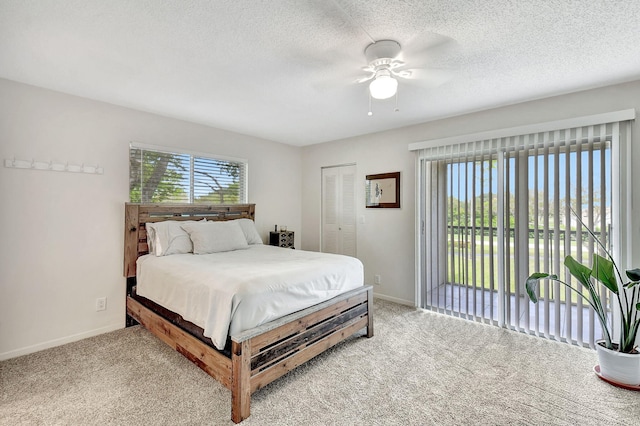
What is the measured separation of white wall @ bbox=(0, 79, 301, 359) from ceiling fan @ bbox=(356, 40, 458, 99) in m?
2.62

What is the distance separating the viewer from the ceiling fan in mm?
1949

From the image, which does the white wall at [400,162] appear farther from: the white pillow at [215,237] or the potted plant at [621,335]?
the white pillow at [215,237]

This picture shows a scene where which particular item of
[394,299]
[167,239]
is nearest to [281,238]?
[167,239]

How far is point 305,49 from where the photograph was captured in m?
2.01

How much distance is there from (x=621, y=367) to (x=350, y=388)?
1.95m

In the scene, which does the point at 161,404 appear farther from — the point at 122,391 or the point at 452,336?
the point at 452,336

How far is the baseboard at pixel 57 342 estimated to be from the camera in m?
2.51

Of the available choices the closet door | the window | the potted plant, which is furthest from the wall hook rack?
the potted plant

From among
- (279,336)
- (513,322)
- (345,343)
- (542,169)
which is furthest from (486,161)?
Answer: (279,336)

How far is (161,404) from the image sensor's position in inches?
75.6

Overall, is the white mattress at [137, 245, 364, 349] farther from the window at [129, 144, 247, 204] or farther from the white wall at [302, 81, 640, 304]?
the white wall at [302, 81, 640, 304]

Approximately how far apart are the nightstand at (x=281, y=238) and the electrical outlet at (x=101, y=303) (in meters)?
2.18

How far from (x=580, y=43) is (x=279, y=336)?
2804 mm

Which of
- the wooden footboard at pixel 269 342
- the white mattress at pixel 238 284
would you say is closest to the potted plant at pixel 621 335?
the wooden footboard at pixel 269 342
